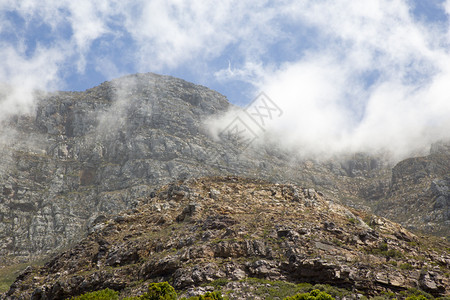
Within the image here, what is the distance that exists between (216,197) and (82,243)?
22550 mm

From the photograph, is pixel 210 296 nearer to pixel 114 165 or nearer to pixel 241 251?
pixel 241 251

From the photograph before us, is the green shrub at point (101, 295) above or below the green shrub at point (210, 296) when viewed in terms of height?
above

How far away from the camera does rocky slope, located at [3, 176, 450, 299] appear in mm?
43875

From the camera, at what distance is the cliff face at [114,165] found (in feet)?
426

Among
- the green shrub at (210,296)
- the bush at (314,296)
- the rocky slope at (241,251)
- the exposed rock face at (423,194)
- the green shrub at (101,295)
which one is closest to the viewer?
the bush at (314,296)

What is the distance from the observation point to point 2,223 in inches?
5054

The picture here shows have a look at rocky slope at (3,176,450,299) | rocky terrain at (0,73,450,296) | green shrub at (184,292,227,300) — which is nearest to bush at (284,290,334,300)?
rocky slope at (3,176,450,299)

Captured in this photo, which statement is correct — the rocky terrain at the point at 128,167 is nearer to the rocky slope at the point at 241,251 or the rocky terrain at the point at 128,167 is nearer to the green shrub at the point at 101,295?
the rocky slope at the point at 241,251

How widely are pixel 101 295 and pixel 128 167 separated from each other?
11259 cm

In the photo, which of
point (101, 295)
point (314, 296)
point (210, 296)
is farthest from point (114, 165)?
point (314, 296)

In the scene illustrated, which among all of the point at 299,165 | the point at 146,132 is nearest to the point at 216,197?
the point at 146,132

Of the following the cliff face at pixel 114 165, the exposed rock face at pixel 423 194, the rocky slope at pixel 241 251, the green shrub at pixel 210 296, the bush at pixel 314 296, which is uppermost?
the cliff face at pixel 114 165

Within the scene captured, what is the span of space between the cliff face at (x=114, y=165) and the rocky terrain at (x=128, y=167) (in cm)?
41

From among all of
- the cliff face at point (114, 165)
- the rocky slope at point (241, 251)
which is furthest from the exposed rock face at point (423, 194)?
the rocky slope at point (241, 251)
